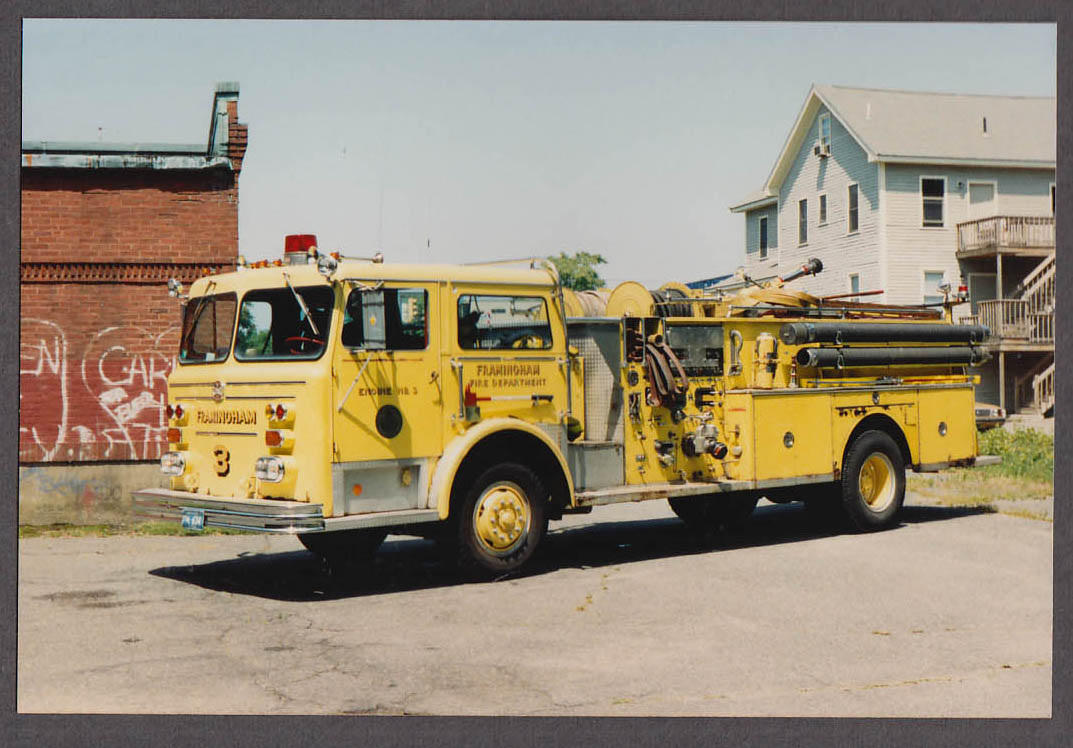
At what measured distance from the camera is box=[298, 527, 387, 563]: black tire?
1045 cm

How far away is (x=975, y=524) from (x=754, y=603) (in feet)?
15.8

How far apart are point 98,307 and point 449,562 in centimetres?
576

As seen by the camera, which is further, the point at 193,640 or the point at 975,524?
the point at 975,524

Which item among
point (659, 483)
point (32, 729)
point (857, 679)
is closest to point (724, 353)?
point (659, 483)

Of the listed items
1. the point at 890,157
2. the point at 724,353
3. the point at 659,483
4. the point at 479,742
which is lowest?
the point at 479,742

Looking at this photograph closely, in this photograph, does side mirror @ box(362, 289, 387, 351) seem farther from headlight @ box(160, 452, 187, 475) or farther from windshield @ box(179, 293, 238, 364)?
headlight @ box(160, 452, 187, 475)

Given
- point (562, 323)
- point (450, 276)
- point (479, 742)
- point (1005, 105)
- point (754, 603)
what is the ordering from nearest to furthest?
point (479, 742) → point (754, 603) → point (450, 276) → point (562, 323) → point (1005, 105)

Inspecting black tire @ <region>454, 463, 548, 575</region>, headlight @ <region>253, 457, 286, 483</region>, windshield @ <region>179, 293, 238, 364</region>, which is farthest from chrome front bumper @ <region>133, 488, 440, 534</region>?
windshield @ <region>179, 293, 238, 364</region>

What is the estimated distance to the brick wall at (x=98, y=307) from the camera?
42.0 feet

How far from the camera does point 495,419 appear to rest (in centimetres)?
954

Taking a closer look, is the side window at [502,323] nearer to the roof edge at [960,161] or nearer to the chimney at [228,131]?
the chimney at [228,131]

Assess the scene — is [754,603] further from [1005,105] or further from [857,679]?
[1005,105]

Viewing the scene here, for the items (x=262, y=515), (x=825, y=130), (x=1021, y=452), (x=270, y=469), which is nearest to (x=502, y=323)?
(x=270, y=469)

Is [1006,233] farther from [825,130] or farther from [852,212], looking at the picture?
[825,130]
